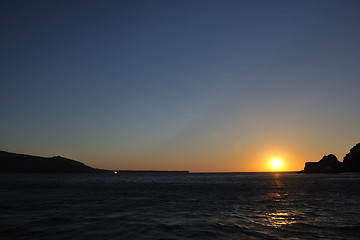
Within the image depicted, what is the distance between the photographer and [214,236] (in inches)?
492

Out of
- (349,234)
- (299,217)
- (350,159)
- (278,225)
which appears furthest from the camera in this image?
(350,159)

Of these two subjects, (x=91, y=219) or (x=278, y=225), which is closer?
(x=278, y=225)

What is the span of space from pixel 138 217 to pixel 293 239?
11347mm

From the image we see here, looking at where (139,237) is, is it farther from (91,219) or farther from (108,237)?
(91,219)

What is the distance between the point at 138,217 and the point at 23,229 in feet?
25.2

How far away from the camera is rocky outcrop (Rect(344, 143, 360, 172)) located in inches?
7308

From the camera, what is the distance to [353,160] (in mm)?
189250

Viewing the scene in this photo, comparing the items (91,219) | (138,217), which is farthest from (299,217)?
(91,219)

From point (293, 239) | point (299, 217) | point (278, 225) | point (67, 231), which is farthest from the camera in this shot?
point (299, 217)

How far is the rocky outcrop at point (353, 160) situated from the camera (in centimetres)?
18562

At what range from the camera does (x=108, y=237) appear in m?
12.3

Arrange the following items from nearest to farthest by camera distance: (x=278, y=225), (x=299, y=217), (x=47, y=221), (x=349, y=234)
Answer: (x=349, y=234)
(x=278, y=225)
(x=47, y=221)
(x=299, y=217)

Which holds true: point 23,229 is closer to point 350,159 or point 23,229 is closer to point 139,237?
point 139,237

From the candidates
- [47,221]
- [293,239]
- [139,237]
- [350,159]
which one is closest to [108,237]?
[139,237]
